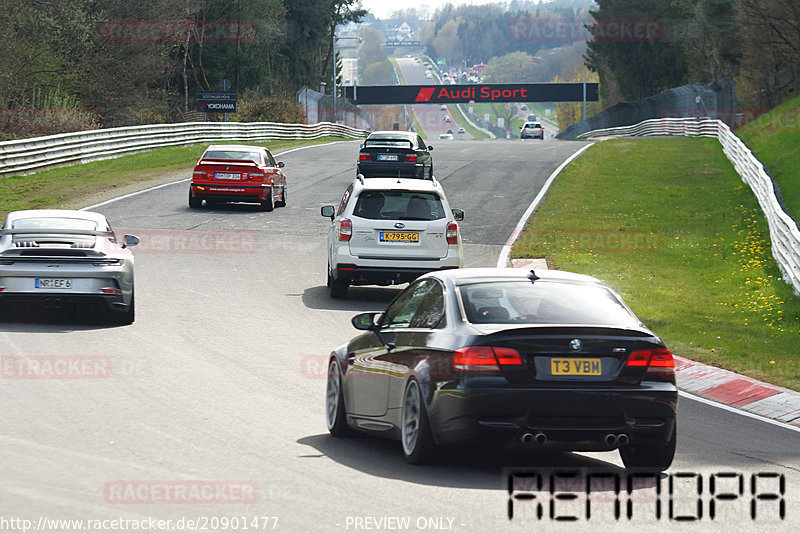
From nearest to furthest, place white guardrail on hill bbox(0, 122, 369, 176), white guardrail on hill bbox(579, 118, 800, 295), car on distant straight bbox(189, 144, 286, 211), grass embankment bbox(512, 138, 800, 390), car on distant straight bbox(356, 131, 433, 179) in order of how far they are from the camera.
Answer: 1. grass embankment bbox(512, 138, 800, 390)
2. white guardrail on hill bbox(579, 118, 800, 295)
3. car on distant straight bbox(189, 144, 286, 211)
4. white guardrail on hill bbox(0, 122, 369, 176)
5. car on distant straight bbox(356, 131, 433, 179)

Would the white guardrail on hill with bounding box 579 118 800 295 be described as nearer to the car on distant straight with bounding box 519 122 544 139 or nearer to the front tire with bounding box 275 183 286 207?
the front tire with bounding box 275 183 286 207

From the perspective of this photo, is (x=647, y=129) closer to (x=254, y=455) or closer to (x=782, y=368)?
(x=782, y=368)

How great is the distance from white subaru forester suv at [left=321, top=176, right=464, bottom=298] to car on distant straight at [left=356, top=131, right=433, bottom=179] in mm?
17216

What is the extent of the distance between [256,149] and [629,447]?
23.4 metres

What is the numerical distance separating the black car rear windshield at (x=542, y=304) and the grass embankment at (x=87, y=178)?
21129 mm

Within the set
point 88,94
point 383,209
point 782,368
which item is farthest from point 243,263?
point 88,94

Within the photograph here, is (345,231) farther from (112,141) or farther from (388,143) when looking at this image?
(112,141)

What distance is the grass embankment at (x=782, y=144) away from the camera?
30703 mm

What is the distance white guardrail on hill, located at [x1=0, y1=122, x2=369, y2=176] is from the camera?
35969mm

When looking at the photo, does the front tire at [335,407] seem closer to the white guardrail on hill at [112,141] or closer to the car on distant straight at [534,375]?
the car on distant straight at [534,375]

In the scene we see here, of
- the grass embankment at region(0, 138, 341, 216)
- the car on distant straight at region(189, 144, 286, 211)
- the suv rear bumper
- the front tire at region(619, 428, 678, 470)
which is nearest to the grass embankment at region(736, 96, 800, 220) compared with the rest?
the suv rear bumper

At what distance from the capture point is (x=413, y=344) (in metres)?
8.48

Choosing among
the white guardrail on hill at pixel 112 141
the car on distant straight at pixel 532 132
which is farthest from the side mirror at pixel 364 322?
the car on distant straight at pixel 532 132

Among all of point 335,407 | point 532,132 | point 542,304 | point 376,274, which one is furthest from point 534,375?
point 532,132
